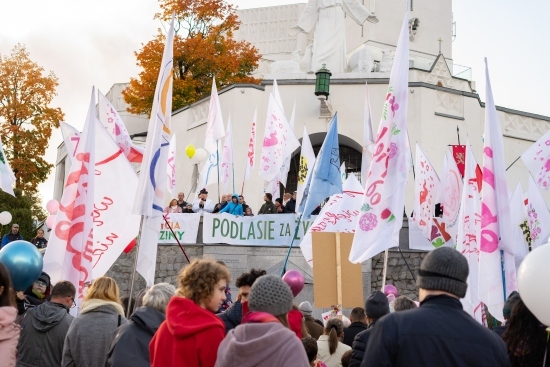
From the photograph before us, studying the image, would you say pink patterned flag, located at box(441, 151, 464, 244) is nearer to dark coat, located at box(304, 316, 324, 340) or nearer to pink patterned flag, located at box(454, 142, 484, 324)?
pink patterned flag, located at box(454, 142, 484, 324)

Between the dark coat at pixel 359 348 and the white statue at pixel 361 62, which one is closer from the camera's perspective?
the dark coat at pixel 359 348

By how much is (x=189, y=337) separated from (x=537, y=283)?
77.7 inches

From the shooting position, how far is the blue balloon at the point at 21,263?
27.0 feet

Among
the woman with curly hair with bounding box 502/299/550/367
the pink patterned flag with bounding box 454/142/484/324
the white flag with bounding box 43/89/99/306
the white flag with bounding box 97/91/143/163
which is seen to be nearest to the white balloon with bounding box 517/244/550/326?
the woman with curly hair with bounding box 502/299/550/367

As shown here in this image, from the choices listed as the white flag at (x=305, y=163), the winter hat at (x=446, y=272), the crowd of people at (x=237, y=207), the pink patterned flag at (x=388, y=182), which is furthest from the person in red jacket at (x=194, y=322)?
the crowd of people at (x=237, y=207)

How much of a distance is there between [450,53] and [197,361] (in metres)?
36.7

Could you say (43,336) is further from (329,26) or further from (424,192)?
(329,26)

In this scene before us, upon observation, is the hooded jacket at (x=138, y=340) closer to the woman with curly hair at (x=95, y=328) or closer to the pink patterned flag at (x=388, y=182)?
the woman with curly hair at (x=95, y=328)

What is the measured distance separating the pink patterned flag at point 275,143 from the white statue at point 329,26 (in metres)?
9.76

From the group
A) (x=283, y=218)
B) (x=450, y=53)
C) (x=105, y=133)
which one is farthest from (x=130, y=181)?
(x=450, y=53)

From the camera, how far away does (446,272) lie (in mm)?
4977

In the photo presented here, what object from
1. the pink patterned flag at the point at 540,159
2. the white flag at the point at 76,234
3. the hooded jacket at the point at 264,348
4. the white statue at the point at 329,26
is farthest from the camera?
the white statue at the point at 329,26

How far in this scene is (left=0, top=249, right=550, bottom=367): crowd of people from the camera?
4824 mm

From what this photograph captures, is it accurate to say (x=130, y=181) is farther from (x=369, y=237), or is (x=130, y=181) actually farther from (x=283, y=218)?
(x=283, y=218)
